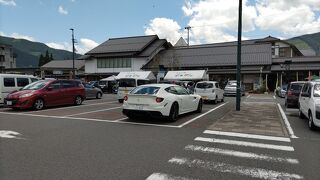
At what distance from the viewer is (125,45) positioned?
183 ft

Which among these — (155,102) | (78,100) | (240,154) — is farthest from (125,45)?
(240,154)

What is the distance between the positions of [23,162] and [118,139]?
2.78m

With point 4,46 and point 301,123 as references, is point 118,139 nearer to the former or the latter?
point 301,123

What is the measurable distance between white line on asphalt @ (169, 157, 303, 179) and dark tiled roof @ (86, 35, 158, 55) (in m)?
46.3

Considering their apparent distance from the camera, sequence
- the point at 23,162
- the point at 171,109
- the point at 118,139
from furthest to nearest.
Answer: the point at 171,109
the point at 118,139
the point at 23,162

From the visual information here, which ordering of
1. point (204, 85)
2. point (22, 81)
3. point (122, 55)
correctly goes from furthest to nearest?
point (122, 55)
point (204, 85)
point (22, 81)

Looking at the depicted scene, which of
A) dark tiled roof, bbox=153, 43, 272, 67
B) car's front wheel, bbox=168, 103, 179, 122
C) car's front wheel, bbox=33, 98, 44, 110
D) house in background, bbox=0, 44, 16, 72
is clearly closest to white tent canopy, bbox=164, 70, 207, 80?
dark tiled roof, bbox=153, 43, 272, 67

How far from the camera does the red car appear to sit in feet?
48.5

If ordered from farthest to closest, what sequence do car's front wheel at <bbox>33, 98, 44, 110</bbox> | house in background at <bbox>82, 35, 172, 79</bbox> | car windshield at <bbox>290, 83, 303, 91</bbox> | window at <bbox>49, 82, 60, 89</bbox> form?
1. house in background at <bbox>82, 35, 172, 79</bbox>
2. car windshield at <bbox>290, 83, 303, 91</bbox>
3. window at <bbox>49, 82, 60, 89</bbox>
4. car's front wheel at <bbox>33, 98, 44, 110</bbox>

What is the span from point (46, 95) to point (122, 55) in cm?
3790

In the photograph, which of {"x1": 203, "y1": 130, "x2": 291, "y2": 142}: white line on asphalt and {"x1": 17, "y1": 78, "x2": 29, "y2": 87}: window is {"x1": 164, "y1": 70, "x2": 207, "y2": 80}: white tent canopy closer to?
{"x1": 17, "y1": 78, "x2": 29, "y2": 87}: window

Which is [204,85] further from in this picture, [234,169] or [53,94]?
[234,169]

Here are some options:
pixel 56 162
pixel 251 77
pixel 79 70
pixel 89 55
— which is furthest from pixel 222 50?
pixel 56 162

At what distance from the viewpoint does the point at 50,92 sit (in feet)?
52.8
